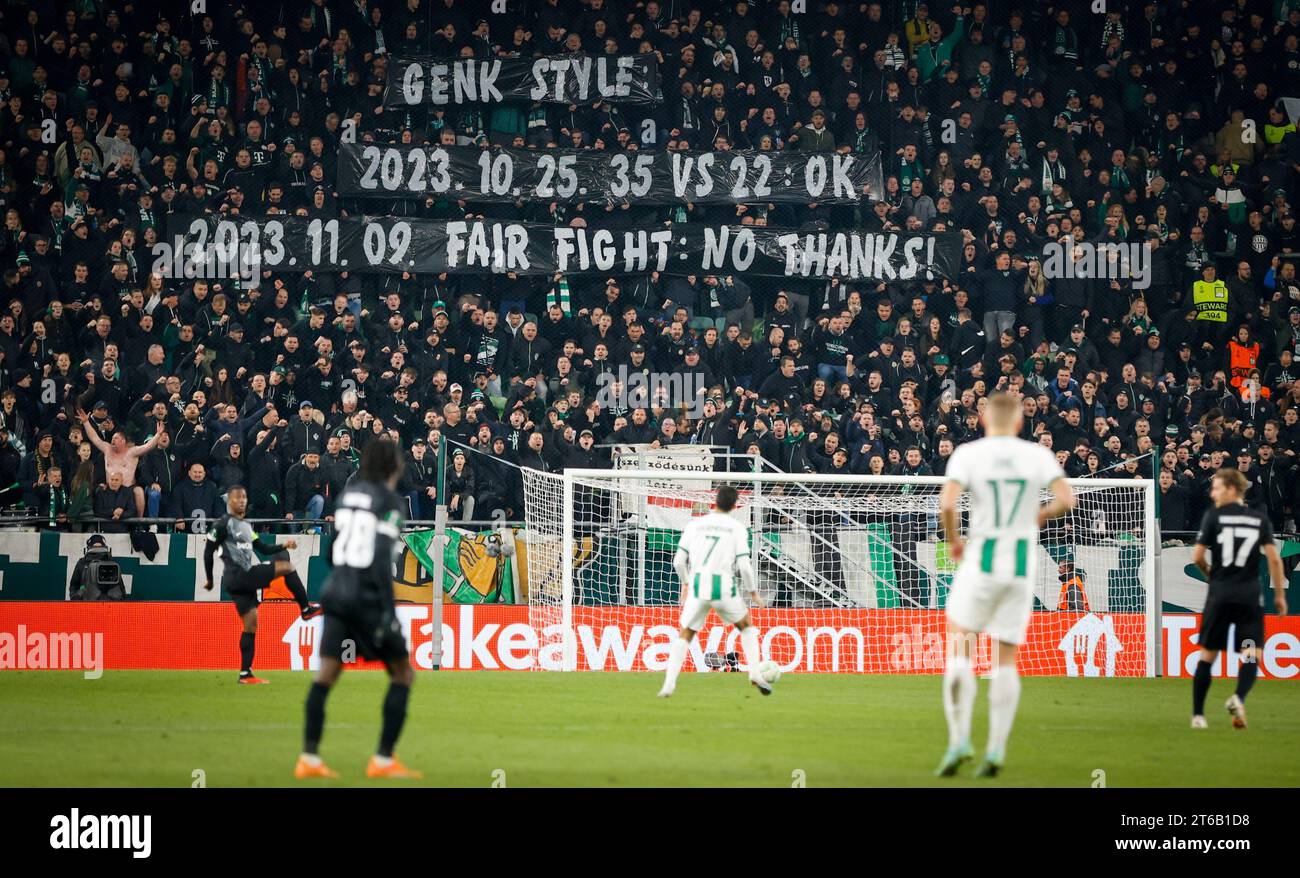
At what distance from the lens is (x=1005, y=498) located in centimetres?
848

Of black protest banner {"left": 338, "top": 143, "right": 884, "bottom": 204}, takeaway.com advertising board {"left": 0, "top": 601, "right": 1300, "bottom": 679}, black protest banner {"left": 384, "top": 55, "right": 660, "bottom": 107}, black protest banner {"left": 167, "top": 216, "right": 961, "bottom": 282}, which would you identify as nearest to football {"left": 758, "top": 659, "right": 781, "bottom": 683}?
takeaway.com advertising board {"left": 0, "top": 601, "right": 1300, "bottom": 679}

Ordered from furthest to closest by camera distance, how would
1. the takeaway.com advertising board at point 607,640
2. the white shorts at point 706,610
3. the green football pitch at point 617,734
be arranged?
the takeaway.com advertising board at point 607,640
the white shorts at point 706,610
the green football pitch at point 617,734

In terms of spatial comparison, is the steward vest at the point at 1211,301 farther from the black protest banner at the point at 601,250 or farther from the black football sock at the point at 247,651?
the black football sock at the point at 247,651

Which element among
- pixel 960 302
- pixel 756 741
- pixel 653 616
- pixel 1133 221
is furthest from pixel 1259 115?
pixel 756 741

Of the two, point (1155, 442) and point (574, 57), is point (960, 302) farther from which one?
point (574, 57)

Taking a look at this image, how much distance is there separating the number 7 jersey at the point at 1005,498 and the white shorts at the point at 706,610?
21.6 ft

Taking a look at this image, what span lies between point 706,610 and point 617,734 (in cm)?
407

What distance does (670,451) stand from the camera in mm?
Result: 21031

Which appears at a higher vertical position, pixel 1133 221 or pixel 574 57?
pixel 574 57

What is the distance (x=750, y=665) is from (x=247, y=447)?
30.3 feet

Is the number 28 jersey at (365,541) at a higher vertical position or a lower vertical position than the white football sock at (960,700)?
higher

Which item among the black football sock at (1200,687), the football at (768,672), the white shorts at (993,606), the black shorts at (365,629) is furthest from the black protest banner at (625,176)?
the black shorts at (365,629)

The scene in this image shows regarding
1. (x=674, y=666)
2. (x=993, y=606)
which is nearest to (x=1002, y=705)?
(x=993, y=606)

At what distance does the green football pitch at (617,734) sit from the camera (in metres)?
8.94
